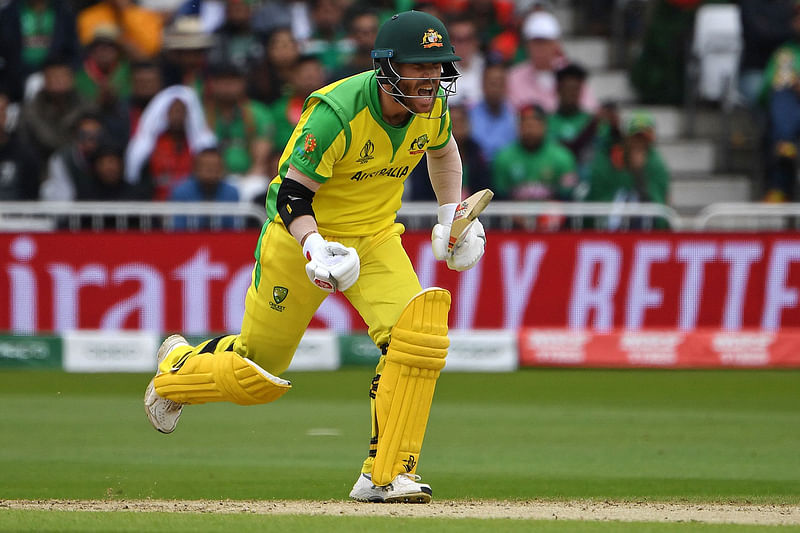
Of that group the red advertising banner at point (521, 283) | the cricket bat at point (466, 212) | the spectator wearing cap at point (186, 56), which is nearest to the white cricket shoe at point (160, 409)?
the cricket bat at point (466, 212)

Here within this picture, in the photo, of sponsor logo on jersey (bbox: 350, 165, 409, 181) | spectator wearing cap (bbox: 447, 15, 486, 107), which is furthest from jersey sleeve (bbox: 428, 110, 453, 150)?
spectator wearing cap (bbox: 447, 15, 486, 107)

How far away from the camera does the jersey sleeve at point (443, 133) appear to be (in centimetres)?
579

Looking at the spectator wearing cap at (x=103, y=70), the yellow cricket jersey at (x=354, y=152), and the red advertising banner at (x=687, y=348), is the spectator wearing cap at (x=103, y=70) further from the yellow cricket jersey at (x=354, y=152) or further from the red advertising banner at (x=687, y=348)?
the yellow cricket jersey at (x=354, y=152)

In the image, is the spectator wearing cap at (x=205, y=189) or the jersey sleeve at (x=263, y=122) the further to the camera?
the jersey sleeve at (x=263, y=122)

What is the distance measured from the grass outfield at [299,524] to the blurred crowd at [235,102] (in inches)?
261

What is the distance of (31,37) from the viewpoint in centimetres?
1298

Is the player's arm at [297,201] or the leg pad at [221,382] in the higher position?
the player's arm at [297,201]

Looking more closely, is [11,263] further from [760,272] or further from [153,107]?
[760,272]

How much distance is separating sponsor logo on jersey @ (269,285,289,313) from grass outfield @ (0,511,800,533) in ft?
3.34

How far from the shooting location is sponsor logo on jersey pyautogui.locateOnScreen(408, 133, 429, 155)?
5.66 meters

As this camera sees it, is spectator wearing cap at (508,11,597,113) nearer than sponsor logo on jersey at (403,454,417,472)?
No

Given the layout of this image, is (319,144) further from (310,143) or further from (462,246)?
(462,246)

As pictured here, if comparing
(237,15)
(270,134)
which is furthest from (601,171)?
(237,15)

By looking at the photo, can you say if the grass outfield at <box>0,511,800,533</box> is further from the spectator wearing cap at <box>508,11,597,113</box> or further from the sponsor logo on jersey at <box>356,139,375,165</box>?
the spectator wearing cap at <box>508,11,597,113</box>
